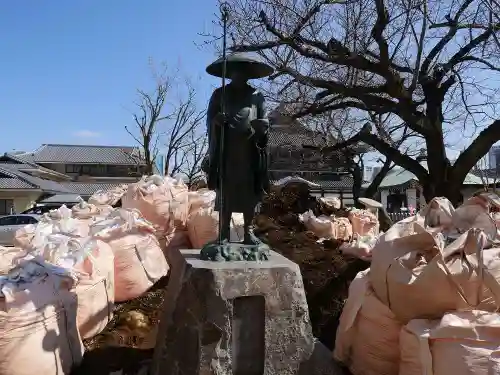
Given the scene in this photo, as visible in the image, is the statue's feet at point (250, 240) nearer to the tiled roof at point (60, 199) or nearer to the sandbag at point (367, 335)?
the sandbag at point (367, 335)

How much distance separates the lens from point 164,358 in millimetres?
2885

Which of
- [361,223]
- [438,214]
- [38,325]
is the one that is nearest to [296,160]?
[361,223]

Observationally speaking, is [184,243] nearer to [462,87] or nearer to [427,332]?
[427,332]

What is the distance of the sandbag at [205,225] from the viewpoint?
5082mm

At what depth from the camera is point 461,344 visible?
8.30ft

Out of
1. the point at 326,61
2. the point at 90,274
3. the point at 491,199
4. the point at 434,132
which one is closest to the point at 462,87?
the point at 434,132

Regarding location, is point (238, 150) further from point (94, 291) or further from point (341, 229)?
point (341, 229)

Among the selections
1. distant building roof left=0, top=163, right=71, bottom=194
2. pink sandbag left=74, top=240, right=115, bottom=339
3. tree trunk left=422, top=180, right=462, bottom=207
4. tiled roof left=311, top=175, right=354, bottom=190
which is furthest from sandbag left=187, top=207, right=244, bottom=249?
distant building roof left=0, top=163, right=71, bottom=194

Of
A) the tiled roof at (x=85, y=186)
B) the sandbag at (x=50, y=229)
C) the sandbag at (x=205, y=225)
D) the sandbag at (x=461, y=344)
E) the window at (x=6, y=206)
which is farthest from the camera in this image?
the tiled roof at (x=85, y=186)

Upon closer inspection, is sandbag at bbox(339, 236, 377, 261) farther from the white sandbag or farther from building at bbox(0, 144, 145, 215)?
building at bbox(0, 144, 145, 215)

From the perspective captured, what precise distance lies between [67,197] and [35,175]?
18.6 ft

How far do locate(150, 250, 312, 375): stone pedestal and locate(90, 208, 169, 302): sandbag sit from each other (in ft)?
5.34

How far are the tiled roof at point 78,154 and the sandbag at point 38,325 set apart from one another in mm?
32371

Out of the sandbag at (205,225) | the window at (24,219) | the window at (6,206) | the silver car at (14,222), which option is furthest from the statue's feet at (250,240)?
the window at (6,206)
